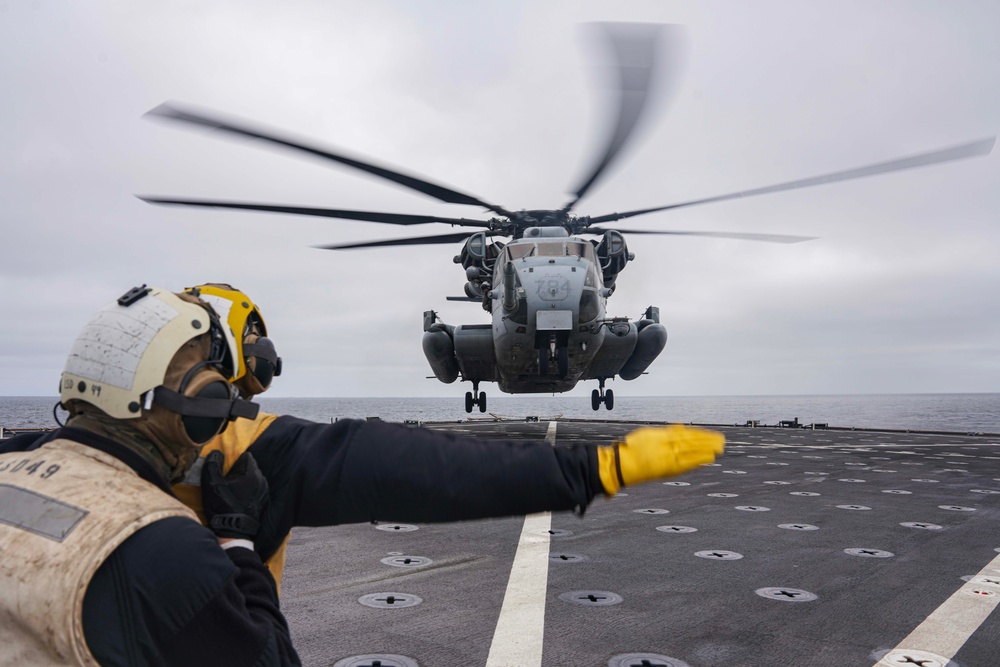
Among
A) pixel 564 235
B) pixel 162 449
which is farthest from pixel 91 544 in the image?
pixel 564 235

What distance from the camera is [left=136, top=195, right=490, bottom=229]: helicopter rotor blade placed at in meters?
11.1

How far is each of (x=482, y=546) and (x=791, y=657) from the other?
380 cm

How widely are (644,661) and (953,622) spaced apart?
262 centimetres

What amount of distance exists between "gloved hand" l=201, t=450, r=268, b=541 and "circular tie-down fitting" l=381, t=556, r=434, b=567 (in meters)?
4.68

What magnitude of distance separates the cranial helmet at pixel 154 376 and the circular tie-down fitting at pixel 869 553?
7.21 metres

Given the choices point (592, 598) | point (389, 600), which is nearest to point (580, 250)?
point (592, 598)

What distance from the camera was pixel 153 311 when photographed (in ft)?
6.95

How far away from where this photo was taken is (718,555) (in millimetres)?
7074

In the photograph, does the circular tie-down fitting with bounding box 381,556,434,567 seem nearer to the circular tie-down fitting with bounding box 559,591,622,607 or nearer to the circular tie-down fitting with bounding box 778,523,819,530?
the circular tie-down fitting with bounding box 559,591,622,607

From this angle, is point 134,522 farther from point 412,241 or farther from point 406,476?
point 412,241

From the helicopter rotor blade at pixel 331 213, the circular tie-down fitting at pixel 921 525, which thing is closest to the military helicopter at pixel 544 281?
the helicopter rotor blade at pixel 331 213

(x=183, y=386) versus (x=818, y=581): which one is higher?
(x=183, y=386)

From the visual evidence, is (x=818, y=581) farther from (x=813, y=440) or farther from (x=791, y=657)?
(x=813, y=440)

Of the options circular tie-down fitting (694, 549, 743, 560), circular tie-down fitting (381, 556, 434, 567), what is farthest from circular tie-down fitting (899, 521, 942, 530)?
circular tie-down fitting (381, 556, 434, 567)
